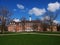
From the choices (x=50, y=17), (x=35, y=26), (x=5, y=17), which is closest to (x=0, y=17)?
(x=5, y=17)

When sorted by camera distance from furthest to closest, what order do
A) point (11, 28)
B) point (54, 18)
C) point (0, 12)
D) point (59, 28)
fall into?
1. point (11, 28)
2. point (59, 28)
3. point (54, 18)
4. point (0, 12)

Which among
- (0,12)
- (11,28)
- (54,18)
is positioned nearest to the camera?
(0,12)

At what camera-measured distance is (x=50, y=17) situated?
5291 cm

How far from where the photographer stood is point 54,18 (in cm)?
5284

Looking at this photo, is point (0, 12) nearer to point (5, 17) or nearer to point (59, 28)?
point (5, 17)

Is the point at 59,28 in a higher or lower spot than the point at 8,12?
lower

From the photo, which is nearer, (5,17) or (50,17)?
(5,17)

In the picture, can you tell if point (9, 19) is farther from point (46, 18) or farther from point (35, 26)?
point (35, 26)

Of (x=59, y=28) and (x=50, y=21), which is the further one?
(x=59, y=28)

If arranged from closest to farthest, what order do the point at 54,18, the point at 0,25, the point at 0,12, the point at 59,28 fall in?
the point at 0,12 → the point at 0,25 → the point at 54,18 → the point at 59,28

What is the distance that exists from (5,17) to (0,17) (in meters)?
1.27

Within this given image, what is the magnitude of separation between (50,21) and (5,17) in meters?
18.3

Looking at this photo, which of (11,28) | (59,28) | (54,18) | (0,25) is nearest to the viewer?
(0,25)

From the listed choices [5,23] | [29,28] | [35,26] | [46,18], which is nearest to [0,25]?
[5,23]
